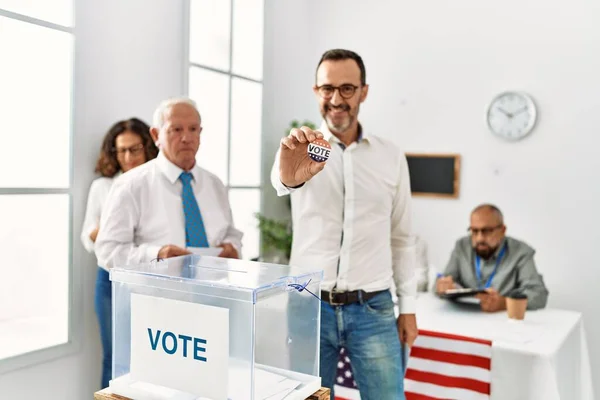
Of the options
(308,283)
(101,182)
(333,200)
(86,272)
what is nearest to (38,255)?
(86,272)

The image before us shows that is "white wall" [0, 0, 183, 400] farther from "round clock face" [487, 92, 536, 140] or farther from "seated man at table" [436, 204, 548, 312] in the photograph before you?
"round clock face" [487, 92, 536, 140]

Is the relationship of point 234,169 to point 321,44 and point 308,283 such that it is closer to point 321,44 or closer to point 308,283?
point 321,44

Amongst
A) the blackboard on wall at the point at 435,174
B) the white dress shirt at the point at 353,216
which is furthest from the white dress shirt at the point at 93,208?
the blackboard on wall at the point at 435,174

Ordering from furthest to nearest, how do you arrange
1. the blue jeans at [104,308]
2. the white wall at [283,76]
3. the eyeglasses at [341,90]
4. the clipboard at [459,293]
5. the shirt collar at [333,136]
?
the white wall at [283,76] → the clipboard at [459,293] → the blue jeans at [104,308] → the shirt collar at [333,136] → the eyeglasses at [341,90]

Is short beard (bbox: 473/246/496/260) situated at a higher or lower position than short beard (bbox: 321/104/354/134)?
lower

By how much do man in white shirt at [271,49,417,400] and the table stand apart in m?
0.66

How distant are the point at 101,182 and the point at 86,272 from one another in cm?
44

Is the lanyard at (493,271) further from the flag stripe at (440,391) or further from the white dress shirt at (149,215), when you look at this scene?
the white dress shirt at (149,215)

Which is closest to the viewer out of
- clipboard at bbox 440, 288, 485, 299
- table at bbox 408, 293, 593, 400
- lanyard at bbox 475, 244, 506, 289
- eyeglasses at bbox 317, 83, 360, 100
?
eyeglasses at bbox 317, 83, 360, 100

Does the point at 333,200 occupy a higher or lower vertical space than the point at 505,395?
higher

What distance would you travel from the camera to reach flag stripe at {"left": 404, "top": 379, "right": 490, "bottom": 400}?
2.26 metres

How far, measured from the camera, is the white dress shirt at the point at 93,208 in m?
2.55

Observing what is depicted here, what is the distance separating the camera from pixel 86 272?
2701 mm

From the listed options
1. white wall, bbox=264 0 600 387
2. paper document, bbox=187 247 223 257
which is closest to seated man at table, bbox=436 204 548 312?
white wall, bbox=264 0 600 387
